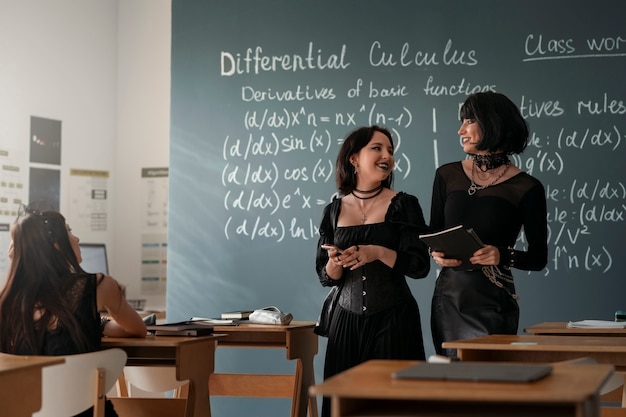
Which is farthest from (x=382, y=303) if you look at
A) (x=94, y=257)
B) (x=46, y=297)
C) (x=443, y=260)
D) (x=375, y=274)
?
(x=94, y=257)

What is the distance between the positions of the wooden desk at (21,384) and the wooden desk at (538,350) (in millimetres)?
1231

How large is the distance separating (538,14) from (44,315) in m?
3.40

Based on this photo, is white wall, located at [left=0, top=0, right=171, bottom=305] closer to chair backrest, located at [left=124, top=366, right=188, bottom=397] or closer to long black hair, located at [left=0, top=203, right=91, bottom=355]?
chair backrest, located at [left=124, top=366, right=188, bottom=397]

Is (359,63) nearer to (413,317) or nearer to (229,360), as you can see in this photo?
(229,360)

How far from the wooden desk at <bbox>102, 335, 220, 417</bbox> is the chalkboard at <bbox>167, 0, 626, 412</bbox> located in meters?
2.02

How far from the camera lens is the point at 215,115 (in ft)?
19.9

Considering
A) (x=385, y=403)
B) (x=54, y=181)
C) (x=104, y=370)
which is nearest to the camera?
(x=385, y=403)

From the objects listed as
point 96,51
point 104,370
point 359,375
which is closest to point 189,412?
point 104,370

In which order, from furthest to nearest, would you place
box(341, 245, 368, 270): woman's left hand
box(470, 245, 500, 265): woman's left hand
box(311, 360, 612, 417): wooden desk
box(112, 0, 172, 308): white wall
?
1. box(112, 0, 172, 308): white wall
2. box(341, 245, 368, 270): woman's left hand
3. box(470, 245, 500, 265): woman's left hand
4. box(311, 360, 612, 417): wooden desk

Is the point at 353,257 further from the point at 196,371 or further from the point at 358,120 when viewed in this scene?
the point at 358,120

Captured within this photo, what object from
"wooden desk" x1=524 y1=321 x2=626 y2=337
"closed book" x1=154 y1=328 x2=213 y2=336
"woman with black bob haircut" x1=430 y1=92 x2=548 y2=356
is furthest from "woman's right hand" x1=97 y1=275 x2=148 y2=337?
"wooden desk" x1=524 y1=321 x2=626 y2=337

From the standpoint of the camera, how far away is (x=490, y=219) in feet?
11.2

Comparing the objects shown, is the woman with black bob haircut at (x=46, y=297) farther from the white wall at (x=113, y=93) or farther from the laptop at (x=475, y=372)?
the white wall at (x=113, y=93)

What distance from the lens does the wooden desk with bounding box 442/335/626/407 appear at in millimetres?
2881
